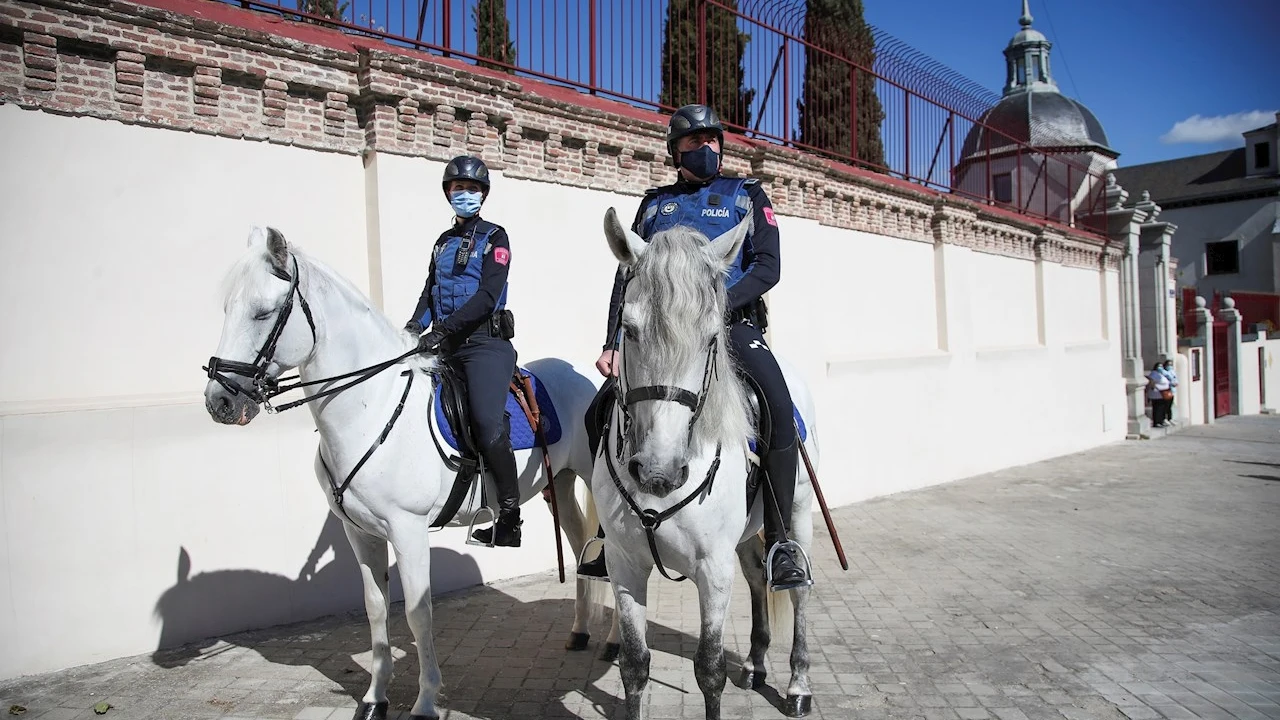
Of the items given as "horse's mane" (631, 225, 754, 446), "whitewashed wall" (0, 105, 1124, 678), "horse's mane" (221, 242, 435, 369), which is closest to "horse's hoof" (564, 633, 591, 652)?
"whitewashed wall" (0, 105, 1124, 678)

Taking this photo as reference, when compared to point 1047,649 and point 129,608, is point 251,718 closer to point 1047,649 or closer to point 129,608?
point 129,608

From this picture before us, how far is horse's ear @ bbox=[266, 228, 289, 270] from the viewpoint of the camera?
3.71 metres

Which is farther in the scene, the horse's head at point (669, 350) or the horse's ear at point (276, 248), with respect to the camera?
the horse's ear at point (276, 248)

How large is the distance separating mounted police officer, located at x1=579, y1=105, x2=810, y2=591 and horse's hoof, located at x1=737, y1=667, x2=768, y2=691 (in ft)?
3.21

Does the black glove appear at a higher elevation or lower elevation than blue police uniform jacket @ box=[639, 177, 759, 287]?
lower

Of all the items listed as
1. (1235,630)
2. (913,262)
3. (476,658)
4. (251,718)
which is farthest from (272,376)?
(913,262)

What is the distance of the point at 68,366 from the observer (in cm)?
522

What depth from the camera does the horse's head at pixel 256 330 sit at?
11.6 feet

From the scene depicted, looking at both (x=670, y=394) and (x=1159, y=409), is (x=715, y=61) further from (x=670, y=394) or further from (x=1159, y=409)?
(x=1159, y=409)

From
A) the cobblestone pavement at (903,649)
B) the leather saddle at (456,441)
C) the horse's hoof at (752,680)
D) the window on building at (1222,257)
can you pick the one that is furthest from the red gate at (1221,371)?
the leather saddle at (456,441)

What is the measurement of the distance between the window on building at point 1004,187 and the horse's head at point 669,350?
53.0ft

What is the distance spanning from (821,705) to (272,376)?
3.26 meters

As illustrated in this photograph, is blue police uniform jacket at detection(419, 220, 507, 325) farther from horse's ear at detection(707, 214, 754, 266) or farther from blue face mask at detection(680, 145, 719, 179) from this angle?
horse's ear at detection(707, 214, 754, 266)

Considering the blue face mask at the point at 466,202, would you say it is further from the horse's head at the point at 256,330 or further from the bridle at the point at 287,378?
the horse's head at the point at 256,330
